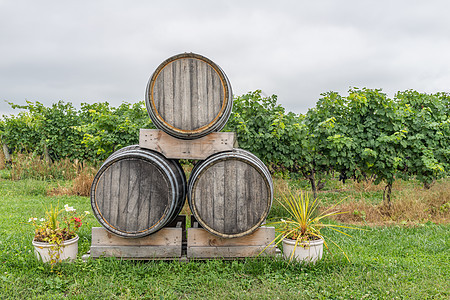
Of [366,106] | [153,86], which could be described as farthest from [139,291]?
[366,106]

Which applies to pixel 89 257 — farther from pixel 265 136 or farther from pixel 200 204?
pixel 265 136

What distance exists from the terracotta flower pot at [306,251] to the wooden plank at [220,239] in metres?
0.30

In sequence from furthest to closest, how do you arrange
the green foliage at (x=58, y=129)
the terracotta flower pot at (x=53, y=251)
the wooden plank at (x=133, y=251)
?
1. the green foliage at (x=58, y=129)
2. the wooden plank at (x=133, y=251)
3. the terracotta flower pot at (x=53, y=251)

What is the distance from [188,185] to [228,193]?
443 mm

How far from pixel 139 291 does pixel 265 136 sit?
161 inches

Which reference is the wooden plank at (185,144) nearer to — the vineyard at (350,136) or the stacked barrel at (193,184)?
the stacked barrel at (193,184)

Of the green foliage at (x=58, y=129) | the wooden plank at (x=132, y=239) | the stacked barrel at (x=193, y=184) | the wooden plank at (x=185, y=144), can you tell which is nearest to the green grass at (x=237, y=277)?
the wooden plank at (x=132, y=239)

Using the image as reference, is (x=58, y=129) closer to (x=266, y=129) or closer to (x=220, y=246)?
(x=266, y=129)

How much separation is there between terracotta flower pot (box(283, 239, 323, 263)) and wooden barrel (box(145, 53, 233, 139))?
4.99 feet

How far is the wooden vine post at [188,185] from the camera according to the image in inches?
154

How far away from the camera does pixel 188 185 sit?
3994 millimetres

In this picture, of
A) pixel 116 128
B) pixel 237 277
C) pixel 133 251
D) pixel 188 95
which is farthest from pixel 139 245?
pixel 116 128

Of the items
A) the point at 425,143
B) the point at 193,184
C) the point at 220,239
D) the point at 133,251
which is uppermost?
the point at 425,143

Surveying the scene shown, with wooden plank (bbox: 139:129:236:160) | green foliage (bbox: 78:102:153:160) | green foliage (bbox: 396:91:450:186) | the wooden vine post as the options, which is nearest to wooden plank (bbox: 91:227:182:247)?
the wooden vine post
